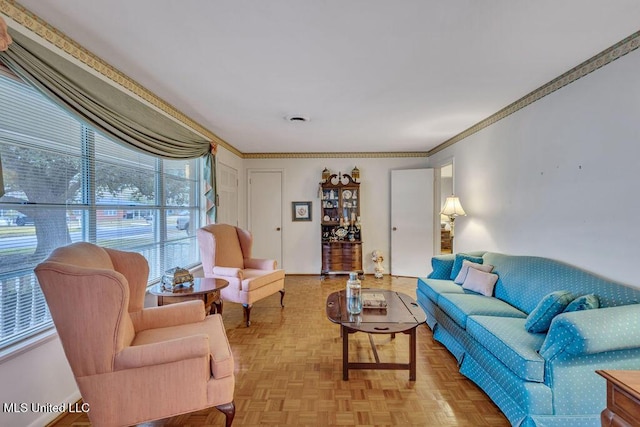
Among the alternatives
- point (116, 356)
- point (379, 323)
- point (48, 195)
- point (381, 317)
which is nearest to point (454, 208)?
point (381, 317)

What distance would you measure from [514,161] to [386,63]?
1810 mm

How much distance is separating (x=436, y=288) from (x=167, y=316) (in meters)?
2.45

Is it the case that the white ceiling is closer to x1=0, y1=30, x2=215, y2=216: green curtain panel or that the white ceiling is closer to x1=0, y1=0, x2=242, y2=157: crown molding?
x1=0, y1=0, x2=242, y2=157: crown molding

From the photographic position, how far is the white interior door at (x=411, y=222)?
16.0 feet

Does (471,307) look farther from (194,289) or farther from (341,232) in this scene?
(341,232)

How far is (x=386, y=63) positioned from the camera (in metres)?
2.05

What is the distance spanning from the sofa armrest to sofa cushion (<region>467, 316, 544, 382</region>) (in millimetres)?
97

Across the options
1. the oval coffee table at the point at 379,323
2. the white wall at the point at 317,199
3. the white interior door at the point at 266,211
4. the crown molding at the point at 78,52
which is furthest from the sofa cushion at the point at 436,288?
the crown molding at the point at 78,52

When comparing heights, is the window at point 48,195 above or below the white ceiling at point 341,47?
below

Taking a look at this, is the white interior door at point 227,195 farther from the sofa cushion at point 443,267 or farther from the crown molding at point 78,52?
the sofa cushion at point 443,267

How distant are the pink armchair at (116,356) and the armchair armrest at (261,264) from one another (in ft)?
6.36

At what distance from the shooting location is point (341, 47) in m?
1.85

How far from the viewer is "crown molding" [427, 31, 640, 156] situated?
69.2 inches

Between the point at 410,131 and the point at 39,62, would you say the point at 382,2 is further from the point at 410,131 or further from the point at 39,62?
the point at 410,131
